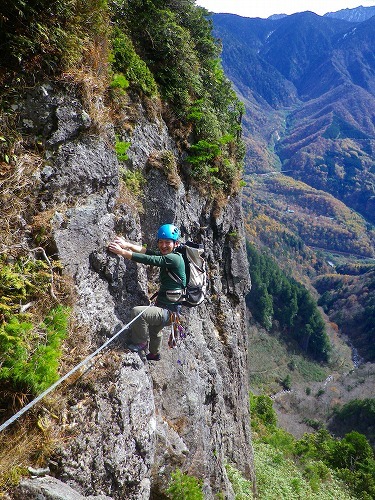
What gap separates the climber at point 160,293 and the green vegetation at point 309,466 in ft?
35.0

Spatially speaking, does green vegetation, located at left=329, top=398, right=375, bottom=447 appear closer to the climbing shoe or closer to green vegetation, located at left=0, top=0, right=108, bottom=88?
the climbing shoe

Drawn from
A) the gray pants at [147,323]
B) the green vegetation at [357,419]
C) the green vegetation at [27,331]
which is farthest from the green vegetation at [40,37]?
the green vegetation at [357,419]

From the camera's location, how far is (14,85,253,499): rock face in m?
4.20

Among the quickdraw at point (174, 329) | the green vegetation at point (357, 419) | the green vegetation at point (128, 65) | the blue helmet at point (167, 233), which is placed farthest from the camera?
the green vegetation at point (357, 419)

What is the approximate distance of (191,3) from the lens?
11.3m

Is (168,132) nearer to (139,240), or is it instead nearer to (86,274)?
(139,240)

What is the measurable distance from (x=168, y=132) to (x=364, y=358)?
349 feet

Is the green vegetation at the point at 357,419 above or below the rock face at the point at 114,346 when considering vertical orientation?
below

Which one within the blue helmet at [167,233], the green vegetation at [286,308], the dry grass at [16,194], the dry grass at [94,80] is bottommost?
the green vegetation at [286,308]

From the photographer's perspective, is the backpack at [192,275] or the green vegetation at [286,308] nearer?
A: the backpack at [192,275]

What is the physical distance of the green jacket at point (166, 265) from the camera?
529 cm

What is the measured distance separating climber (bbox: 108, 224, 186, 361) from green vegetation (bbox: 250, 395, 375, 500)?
10.7 m

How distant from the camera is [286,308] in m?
90.4

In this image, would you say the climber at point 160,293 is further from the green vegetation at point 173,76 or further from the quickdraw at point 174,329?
the green vegetation at point 173,76
